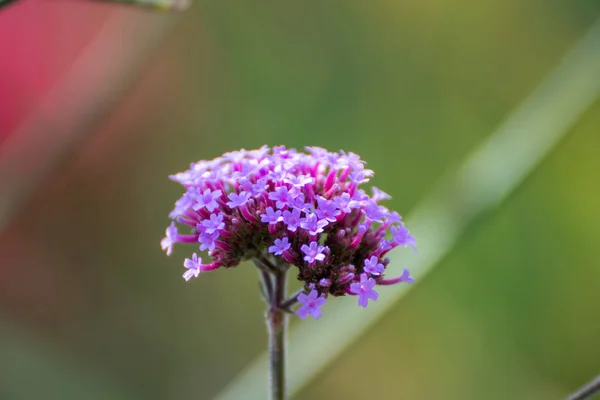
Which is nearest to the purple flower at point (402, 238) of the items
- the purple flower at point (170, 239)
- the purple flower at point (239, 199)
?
the purple flower at point (239, 199)

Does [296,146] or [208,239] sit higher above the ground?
[296,146]

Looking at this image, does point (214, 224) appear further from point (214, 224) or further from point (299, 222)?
point (299, 222)

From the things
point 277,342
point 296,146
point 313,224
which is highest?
point 296,146

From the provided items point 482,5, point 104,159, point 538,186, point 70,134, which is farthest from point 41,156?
point 482,5

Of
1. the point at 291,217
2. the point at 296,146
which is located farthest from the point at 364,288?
the point at 296,146

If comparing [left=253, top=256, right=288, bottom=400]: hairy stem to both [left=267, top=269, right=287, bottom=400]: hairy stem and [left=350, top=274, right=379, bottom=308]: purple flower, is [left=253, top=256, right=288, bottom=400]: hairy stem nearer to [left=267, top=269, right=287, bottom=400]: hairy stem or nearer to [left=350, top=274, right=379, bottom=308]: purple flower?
[left=267, top=269, right=287, bottom=400]: hairy stem

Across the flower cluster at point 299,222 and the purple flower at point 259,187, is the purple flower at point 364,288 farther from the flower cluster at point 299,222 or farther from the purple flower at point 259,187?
the purple flower at point 259,187
